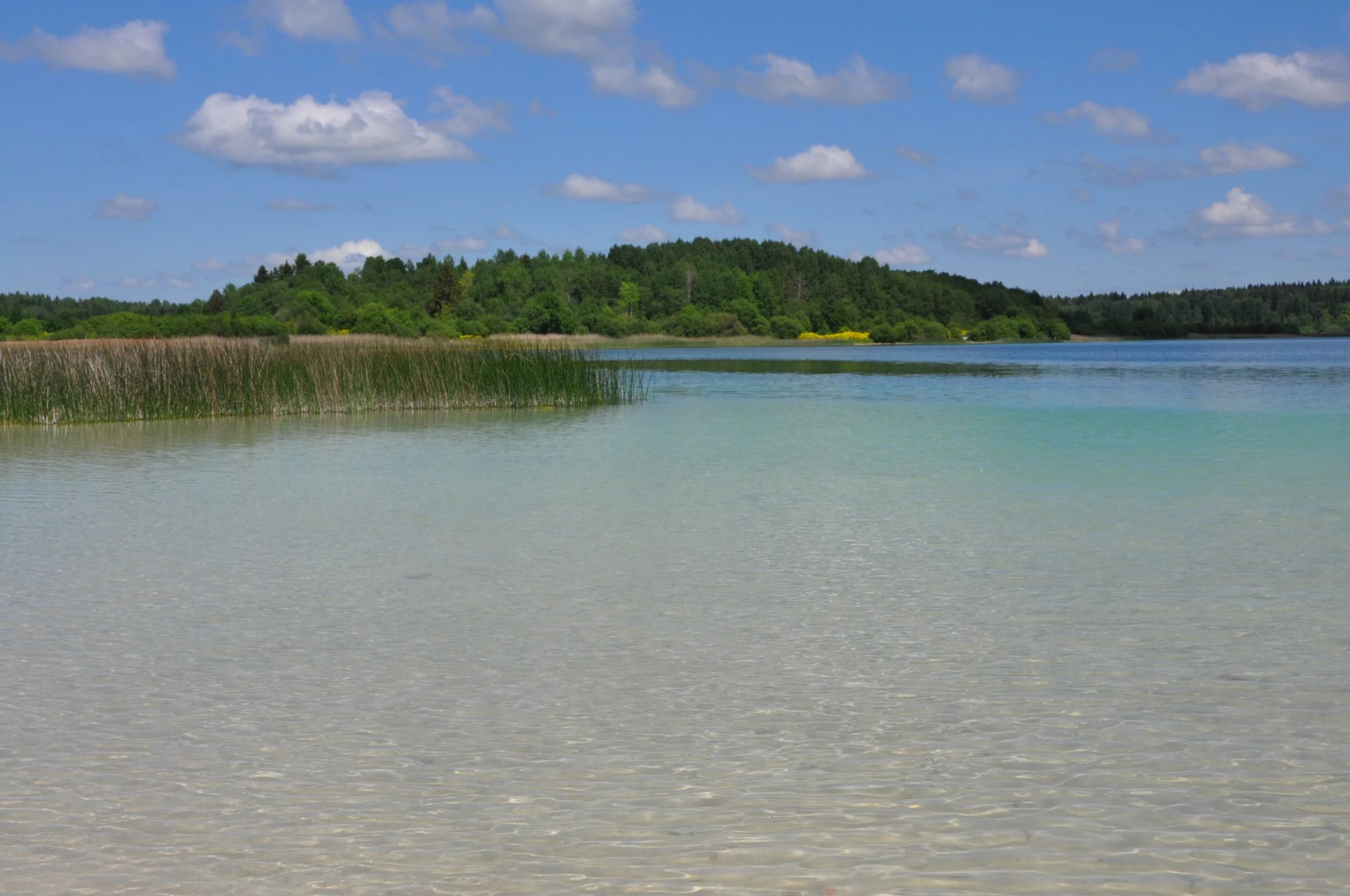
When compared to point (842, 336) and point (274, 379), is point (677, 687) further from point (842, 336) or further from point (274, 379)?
point (842, 336)

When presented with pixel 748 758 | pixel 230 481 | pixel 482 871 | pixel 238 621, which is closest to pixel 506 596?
pixel 238 621

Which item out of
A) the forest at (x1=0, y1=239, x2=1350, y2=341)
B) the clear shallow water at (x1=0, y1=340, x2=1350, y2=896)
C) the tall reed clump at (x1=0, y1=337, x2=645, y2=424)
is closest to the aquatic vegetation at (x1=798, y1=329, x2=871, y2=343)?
the forest at (x1=0, y1=239, x2=1350, y2=341)

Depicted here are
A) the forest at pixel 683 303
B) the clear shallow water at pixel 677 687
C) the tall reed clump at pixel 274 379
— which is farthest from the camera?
the forest at pixel 683 303

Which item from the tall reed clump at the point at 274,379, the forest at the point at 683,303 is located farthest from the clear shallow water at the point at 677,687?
the forest at the point at 683,303

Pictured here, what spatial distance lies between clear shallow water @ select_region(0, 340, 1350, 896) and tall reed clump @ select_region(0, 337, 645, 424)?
26.8 ft

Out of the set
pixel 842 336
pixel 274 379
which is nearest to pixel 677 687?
pixel 274 379

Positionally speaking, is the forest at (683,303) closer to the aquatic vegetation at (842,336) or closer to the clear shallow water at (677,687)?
the aquatic vegetation at (842,336)

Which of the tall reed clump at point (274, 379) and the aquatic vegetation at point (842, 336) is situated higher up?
the aquatic vegetation at point (842, 336)

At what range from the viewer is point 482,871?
287cm

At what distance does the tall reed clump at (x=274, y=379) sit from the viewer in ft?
59.0

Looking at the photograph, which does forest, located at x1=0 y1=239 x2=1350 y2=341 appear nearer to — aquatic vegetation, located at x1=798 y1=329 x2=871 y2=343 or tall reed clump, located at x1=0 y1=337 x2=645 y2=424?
aquatic vegetation, located at x1=798 y1=329 x2=871 y2=343

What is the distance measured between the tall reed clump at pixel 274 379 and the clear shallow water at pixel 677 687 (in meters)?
8.16

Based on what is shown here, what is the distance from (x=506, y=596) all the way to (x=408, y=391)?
583 inches

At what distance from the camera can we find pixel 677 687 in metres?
4.42
